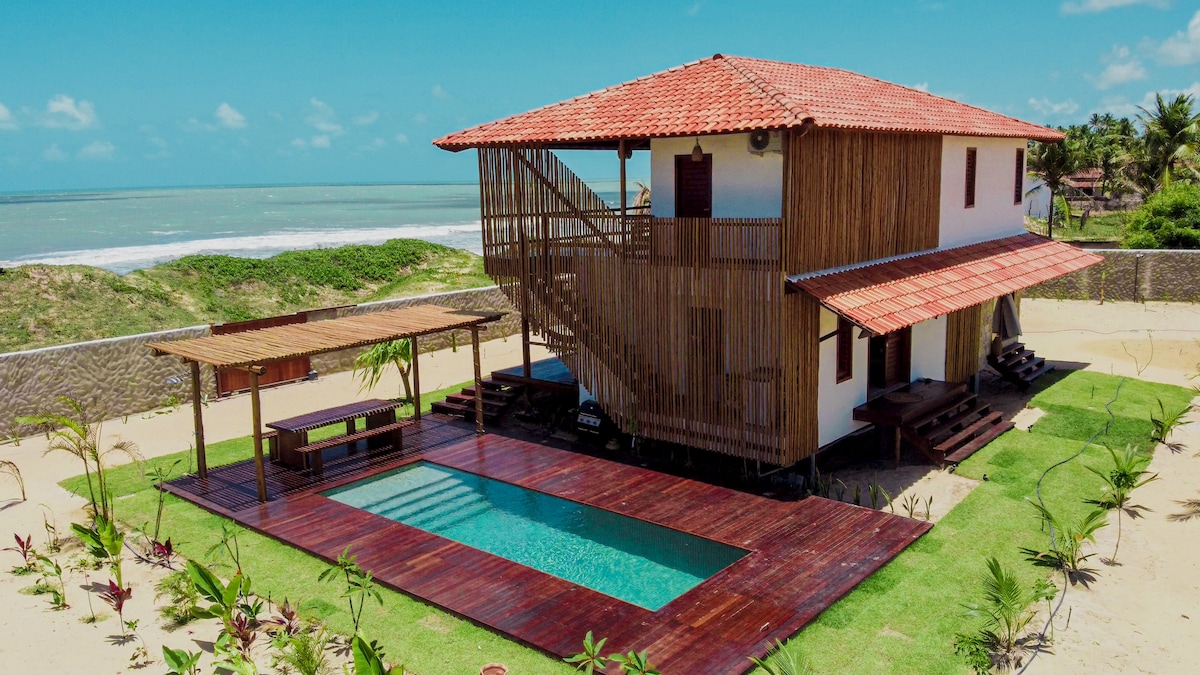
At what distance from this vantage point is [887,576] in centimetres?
1000

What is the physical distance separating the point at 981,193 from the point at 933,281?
187 inches

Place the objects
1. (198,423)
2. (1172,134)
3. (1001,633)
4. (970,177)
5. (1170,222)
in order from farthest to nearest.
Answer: (1172,134) → (1170,222) → (970,177) → (198,423) → (1001,633)

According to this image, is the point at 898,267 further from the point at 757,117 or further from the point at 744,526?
the point at 744,526

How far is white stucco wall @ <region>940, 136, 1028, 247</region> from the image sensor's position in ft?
54.3

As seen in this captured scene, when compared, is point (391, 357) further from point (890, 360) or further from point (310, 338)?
point (890, 360)

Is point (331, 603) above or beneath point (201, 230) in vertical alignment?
beneath

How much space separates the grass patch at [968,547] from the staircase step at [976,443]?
0.40 ft

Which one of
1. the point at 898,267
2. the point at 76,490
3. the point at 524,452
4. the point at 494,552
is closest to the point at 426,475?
the point at 524,452

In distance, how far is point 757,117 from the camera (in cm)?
1191

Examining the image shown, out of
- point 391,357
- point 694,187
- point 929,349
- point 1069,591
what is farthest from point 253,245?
point 1069,591

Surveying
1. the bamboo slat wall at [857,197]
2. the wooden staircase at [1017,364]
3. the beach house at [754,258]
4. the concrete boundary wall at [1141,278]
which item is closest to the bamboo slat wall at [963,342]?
the beach house at [754,258]

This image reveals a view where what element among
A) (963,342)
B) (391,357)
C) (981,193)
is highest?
(981,193)

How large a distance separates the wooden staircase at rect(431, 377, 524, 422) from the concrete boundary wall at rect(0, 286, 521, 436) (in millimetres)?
5674

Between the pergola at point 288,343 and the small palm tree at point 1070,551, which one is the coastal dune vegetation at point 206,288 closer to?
the pergola at point 288,343
